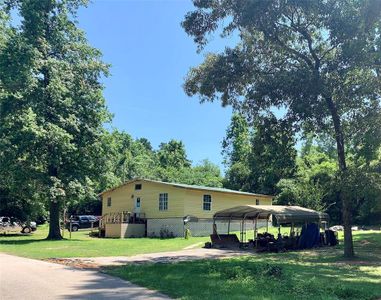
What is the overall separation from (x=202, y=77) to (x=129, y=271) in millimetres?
10508

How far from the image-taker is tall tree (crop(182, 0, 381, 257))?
56.9 feet

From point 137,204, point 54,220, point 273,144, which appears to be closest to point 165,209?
point 137,204

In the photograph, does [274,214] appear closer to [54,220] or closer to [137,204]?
[54,220]

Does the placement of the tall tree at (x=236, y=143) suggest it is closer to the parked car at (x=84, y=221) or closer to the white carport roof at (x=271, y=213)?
the parked car at (x=84, y=221)

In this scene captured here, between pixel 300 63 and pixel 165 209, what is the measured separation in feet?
58.3

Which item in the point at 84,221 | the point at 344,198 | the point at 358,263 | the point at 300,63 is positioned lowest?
the point at 358,263

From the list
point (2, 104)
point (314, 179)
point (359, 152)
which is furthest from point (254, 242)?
point (314, 179)

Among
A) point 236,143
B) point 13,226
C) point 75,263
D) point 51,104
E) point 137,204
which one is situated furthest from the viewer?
point 236,143

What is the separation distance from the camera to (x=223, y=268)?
13.1 metres

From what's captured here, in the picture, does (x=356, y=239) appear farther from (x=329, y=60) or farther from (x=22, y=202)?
(x=22, y=202)

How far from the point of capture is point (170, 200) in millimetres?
34469

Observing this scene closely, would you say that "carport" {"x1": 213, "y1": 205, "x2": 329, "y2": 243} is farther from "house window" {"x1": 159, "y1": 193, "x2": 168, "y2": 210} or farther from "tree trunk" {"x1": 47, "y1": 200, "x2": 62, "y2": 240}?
"tree trunk" {"x1": 47, "y1": 200, "x2": 62, "y2": 240}

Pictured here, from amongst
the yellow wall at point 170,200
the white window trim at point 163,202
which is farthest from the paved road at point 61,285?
the white window trim at point 163,202

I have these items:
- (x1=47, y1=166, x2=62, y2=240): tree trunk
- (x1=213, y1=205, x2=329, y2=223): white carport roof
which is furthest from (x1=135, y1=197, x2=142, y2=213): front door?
(x1=213, y1=205, x2=329, y2=223): white carport roof
